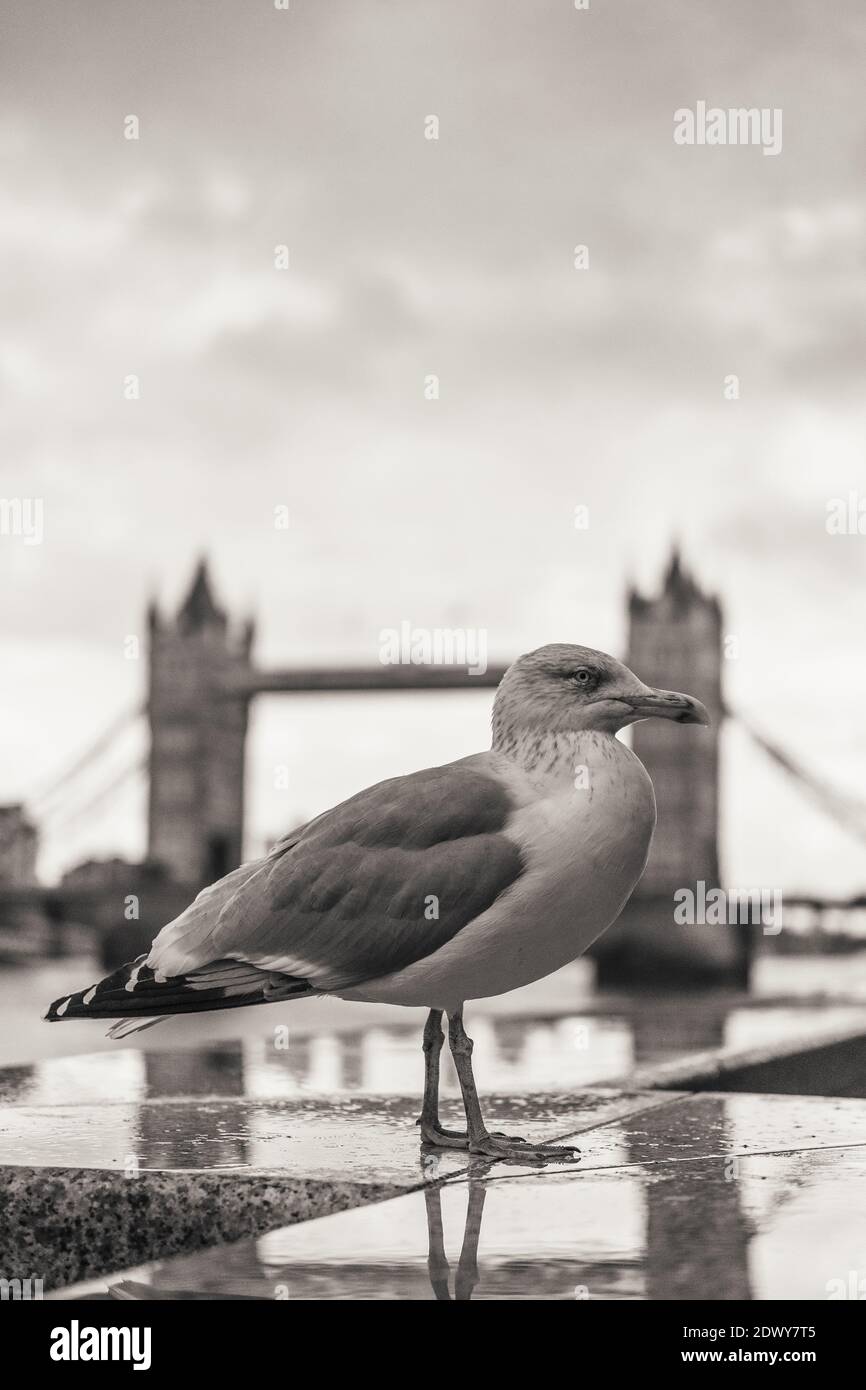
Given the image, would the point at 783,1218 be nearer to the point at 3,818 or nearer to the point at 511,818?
the point at 511,818

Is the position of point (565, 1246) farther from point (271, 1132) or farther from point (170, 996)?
point (271, 1132)

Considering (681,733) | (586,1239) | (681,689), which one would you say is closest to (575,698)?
(586,1239)

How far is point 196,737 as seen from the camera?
29203 mm

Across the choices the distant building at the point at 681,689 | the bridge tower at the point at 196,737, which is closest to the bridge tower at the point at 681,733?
the distant building at the point at 681,689

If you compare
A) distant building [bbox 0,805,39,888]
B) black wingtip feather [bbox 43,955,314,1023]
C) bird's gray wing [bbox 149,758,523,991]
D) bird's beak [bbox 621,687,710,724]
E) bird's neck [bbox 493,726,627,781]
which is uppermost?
bird's beak [bbox 621,687,710,724]

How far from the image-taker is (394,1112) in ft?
12.2

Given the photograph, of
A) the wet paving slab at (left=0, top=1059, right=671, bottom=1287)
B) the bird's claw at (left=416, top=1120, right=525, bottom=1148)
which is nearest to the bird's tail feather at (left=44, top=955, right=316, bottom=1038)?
the wet paving slab at (left=0, top=1059, right=671, bottom=1287)

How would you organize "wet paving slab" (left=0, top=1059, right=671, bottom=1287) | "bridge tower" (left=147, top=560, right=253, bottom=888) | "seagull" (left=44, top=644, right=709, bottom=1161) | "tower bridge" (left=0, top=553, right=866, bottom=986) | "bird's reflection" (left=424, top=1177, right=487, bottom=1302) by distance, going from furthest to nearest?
"bridge tower" (left=147, top=560, right=253, bottom=888) < "tower bridge" (left=0, top=553, right=866, bottom=986) < "seagull" (left=44, top=644, right=709, bottom=1161) < "wet paving slab" (left=0, top=1059, right=671, bottom=1287) < "bird's reflection" (left=424, top=1177, right=487, bottom=1302)

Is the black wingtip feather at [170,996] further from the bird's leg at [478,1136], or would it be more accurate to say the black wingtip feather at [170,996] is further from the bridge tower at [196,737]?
the bridge tower at [196,737]

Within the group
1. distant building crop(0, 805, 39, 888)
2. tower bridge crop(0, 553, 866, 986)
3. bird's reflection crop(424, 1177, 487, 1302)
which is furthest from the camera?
distant building crop(0, 805, 39, 888)

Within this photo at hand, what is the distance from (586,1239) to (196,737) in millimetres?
27277

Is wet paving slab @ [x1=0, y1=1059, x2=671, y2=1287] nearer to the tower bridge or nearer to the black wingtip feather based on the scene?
the black wingtip feather

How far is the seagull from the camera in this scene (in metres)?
2.85
